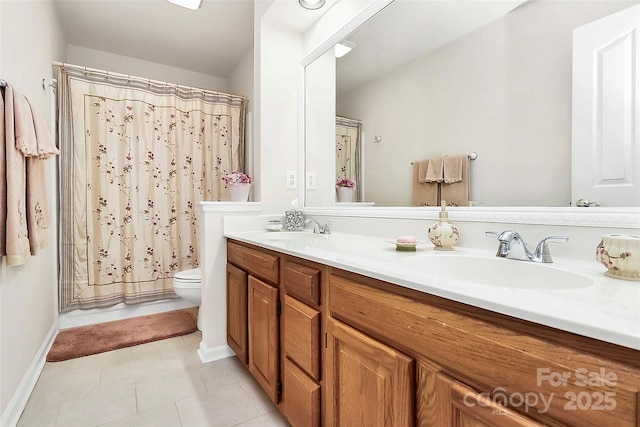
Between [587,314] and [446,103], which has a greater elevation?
[446,103]

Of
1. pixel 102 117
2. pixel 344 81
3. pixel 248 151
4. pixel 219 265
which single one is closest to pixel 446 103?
pixel 344 81

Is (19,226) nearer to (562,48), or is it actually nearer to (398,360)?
(398,360)

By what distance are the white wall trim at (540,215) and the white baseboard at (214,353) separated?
1.34 m

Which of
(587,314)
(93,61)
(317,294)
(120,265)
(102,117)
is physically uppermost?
(93,61)

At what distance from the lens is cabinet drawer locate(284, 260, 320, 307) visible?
3.37 ft

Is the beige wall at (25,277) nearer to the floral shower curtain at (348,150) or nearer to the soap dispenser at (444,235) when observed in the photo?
the floral shower curtain at (348,150)

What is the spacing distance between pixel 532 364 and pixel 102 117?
9.94 ft

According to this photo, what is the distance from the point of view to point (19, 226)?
1292 mm

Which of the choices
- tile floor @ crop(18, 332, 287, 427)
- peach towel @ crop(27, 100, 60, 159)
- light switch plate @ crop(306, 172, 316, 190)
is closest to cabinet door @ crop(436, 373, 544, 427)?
tile floor @ crop(18, 332, 287, 427)

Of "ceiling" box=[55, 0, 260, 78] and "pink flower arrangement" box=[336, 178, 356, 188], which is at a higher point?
"ceiling" box=[55, 0, 260, 78]

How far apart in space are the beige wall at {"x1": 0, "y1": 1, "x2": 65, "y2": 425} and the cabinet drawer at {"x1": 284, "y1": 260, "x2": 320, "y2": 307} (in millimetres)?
1201

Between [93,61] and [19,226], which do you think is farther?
[93,61]

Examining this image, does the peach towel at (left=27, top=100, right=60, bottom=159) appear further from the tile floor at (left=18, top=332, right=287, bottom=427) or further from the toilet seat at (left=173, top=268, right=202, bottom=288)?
Result: the tile floor at (left=18, top=332, right=287, bottom=427)

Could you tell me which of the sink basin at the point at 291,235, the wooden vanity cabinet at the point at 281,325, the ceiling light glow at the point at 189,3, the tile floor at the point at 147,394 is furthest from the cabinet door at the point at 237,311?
the ceiling light glow at the point at 189,3
